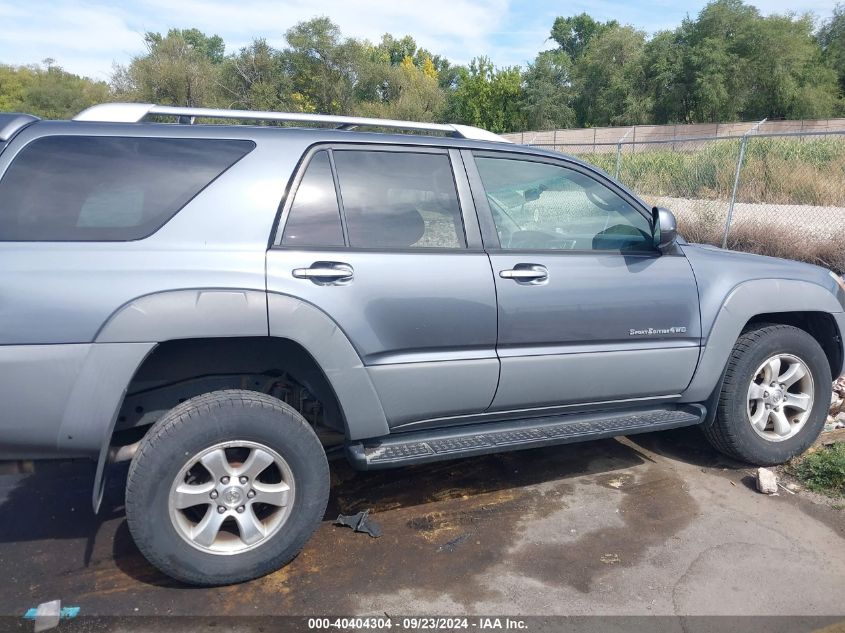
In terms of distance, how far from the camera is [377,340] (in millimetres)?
2938

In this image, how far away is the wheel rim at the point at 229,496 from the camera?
2709 mm

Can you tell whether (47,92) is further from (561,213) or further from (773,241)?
(561,213)

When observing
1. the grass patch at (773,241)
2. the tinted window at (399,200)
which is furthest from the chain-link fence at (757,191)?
the tinted window at (399,200)

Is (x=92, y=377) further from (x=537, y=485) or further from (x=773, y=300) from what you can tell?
(x=773, y=300)

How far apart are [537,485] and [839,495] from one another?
1707mm

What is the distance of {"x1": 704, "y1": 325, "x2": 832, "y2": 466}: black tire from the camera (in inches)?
150

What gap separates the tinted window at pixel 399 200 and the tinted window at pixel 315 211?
60 millimetres

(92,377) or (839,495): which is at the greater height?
(92,377)

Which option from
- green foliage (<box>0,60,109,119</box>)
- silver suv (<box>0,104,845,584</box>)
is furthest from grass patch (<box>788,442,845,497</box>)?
green foliage (<box>0,60,109,119</box>)

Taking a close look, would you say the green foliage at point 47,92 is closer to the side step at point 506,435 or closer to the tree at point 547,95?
the tree at point 547,95

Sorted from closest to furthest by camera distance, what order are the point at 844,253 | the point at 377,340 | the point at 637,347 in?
the point at 377,340 → the point at 637,347 → the point at 844,253

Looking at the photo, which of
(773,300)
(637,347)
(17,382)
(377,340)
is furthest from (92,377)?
(773,300)

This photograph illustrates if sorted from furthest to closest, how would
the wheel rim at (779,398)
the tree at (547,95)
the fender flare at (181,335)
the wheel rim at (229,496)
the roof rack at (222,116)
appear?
the tree at (547,95)
the wheel rim at (779,398)
the roof rack at (222,116)
the wheel rim at (229,496)
the fender flare at (181,335)

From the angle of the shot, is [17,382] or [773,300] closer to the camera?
[17,382]
